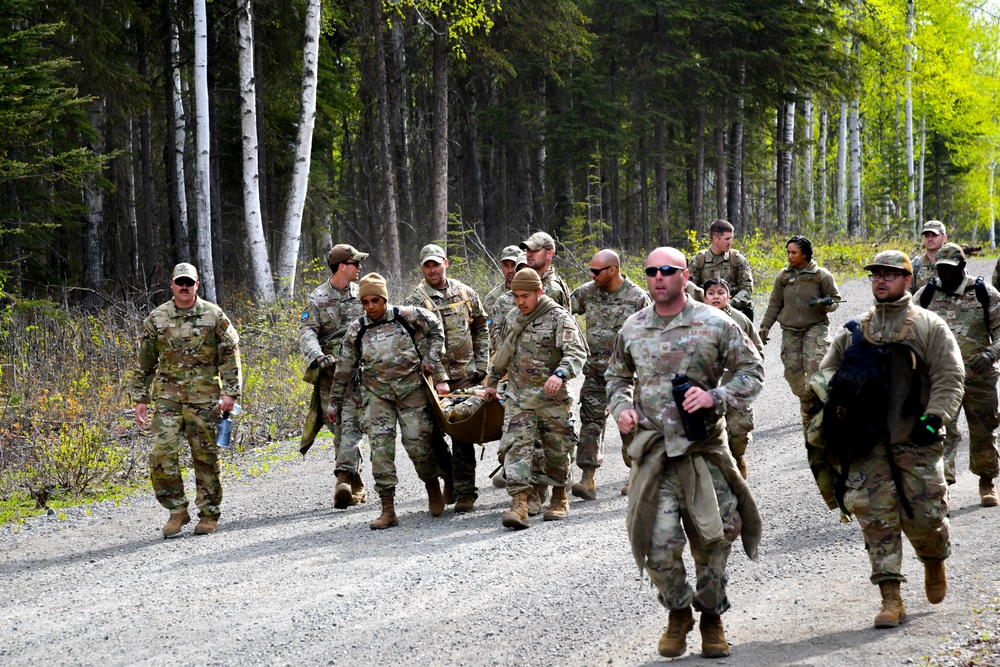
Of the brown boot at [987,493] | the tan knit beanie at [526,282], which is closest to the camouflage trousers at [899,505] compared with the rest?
the brown boot at [987,493]

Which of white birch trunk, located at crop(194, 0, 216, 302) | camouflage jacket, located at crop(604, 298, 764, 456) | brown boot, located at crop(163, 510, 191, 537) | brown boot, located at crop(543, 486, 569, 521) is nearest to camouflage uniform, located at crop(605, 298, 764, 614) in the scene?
camouflage jacket, located at crop(604, 298, 764, 456)

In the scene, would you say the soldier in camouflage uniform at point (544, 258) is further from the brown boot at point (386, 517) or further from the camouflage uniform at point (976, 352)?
the camouflage uniform at point (976, 352)

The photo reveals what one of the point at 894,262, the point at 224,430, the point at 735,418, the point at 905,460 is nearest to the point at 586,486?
the point at 735,418

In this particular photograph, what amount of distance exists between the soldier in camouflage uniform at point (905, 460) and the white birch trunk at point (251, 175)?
43.9 ft

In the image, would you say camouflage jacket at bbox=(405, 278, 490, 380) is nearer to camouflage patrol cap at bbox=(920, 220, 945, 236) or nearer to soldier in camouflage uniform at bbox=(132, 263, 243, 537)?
soldier in camouflage uniform at bbox=(132, 263, 243, 537)

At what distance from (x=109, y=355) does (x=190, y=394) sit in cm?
536

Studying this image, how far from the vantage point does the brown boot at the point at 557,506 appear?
8.62m

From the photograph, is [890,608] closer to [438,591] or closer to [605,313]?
[438,591]

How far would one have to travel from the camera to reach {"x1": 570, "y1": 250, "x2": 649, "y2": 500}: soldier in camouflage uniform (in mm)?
9523

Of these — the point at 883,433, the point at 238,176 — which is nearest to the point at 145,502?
the point at 883,433

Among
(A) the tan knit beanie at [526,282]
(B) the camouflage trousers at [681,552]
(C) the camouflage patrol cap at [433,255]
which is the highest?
(C) the camouflage patrol cap at [433,255]

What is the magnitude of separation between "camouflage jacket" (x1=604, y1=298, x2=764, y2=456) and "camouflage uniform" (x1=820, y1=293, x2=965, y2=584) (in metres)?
0.94

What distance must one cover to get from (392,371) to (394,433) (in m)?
0.57

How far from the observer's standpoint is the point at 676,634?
211 inches
